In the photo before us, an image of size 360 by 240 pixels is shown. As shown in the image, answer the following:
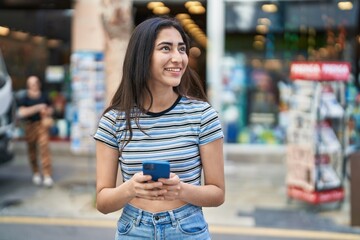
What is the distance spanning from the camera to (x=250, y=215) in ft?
22.0

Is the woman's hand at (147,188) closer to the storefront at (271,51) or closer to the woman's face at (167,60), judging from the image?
the woman's face at (167,60)

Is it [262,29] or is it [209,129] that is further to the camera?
[262,29]

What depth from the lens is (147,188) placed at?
1.99 m

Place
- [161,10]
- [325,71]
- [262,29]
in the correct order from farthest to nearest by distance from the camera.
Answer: [262,29] < [161,10] < [325,71]

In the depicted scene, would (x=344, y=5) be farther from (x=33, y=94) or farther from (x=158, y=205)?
(x=158, y=205)

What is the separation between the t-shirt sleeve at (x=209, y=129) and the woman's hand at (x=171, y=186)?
0.92 ft

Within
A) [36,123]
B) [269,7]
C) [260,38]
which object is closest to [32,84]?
[36,123]

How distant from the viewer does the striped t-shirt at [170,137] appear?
87.7 inches

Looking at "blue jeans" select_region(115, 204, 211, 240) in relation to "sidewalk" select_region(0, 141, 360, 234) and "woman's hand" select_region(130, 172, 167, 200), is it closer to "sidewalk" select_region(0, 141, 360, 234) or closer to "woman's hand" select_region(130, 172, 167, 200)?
"woman's hand" select_region(130, 172, 167, 200)

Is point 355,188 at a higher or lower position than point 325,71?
lower

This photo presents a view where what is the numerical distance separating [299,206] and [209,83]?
3870 millimetres

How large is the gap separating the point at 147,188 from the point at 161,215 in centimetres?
27

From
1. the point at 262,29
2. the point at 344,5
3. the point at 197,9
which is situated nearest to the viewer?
the point at 344,5

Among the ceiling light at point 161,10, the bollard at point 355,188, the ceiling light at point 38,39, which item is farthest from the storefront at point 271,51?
the bollard at point 355,188
